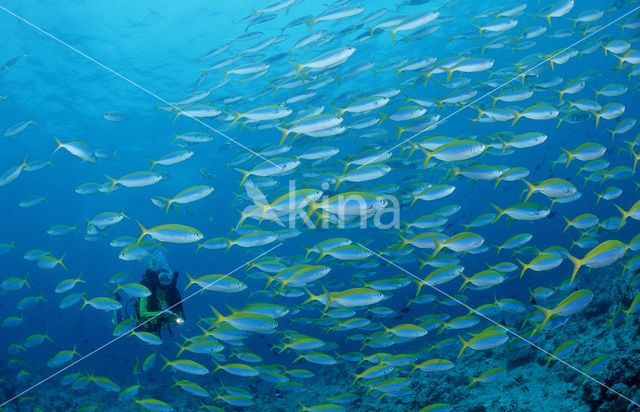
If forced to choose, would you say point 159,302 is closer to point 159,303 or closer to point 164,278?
point 159,303

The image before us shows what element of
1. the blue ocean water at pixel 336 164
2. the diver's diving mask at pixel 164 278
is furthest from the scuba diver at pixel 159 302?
the blue ocean water at pixel 336 164

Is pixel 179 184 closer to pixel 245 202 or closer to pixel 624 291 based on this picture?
pixel 245 202

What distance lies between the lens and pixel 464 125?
49.8m

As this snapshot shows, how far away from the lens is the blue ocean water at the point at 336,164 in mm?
5406

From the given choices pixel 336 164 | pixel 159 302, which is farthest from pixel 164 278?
pixel 336 164

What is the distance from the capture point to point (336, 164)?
8.20 m

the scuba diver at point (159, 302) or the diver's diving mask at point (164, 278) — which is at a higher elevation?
the diver's diving mask at point (164, 278)

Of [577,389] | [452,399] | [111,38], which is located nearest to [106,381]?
[452,399]

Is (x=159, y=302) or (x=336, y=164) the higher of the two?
(x=336, y=164)

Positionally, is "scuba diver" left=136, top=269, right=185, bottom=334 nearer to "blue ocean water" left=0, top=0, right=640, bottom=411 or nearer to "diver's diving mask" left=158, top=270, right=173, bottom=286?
"diver's diving mask" left=158, top=270, right=173, bottom=286

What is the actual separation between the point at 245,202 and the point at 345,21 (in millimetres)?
12033

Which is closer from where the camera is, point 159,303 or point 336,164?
point 159,303

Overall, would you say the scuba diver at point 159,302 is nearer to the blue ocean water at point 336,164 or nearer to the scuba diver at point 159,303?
the scuba diver at point 159,303

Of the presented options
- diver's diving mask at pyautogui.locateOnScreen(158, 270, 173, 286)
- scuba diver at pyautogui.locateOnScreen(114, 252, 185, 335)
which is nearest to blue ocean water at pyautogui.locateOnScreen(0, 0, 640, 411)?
scuba diver at pyautogui.locateOnScreen(114, 252, 185, 335)
